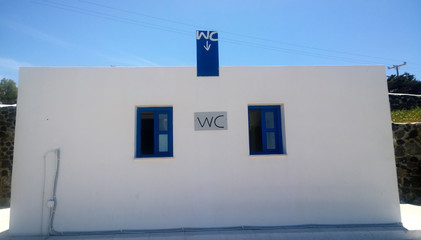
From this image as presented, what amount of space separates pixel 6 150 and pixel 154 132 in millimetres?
6458

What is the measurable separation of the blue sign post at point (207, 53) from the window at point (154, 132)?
1.16 m

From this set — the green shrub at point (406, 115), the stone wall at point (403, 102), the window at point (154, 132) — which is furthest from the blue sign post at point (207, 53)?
the stone wall at point (403, 102)

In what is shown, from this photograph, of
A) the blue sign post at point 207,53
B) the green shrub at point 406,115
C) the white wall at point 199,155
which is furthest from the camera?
the green shrub at point 406,115

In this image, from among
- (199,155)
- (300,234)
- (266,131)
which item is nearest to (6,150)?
(199,155)

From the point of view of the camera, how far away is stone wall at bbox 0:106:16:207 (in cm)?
817

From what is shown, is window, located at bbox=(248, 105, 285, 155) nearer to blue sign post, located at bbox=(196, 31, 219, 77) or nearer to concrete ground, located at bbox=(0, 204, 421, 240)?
blue sign post, located at bbox=(196, 31, 219, 77)

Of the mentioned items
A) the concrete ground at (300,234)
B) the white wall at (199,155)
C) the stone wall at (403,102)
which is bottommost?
the concrete ground at (300,234)

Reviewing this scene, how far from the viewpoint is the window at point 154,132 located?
5.41 m

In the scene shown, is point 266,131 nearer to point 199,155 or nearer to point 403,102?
point 199,155

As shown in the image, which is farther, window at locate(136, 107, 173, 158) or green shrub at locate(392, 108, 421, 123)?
green shrub at locate(392, 108, 421, 123)

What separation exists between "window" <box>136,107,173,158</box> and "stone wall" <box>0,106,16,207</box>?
5965 millimetres

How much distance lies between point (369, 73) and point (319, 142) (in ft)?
6.65

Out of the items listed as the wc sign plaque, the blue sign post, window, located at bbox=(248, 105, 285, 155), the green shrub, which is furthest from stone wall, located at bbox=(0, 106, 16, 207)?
the green shrub

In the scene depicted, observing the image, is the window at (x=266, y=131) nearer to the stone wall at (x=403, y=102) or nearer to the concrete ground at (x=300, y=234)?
the concrete ground at (x=300, y=234)
